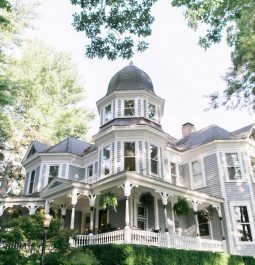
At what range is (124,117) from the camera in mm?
18484

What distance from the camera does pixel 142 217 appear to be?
15.7m

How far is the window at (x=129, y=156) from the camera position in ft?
54.2

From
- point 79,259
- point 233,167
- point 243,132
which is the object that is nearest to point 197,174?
point 233,167

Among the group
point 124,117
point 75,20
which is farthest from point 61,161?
point 75,20

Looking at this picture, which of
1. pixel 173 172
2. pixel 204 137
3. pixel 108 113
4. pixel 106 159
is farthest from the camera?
pixel 204 137

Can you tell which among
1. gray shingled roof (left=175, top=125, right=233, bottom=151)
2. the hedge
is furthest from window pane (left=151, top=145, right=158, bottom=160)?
the hedge

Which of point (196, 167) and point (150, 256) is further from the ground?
point (196, 167)

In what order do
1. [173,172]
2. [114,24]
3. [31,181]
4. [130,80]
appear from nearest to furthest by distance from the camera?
1. [114,24]
2. [173,172]
3. [130,80]
4. [31,181]

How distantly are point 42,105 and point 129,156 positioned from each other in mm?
15534

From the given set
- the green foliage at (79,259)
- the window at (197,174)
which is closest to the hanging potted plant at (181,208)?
the window at (197,174)

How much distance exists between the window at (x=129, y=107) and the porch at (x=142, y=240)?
8156 mm

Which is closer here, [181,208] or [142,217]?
[181,208]

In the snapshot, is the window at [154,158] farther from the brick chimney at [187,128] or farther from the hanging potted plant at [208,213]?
the brick chimney at [187,128]

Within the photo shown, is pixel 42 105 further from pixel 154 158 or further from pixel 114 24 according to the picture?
pixel 114 24
